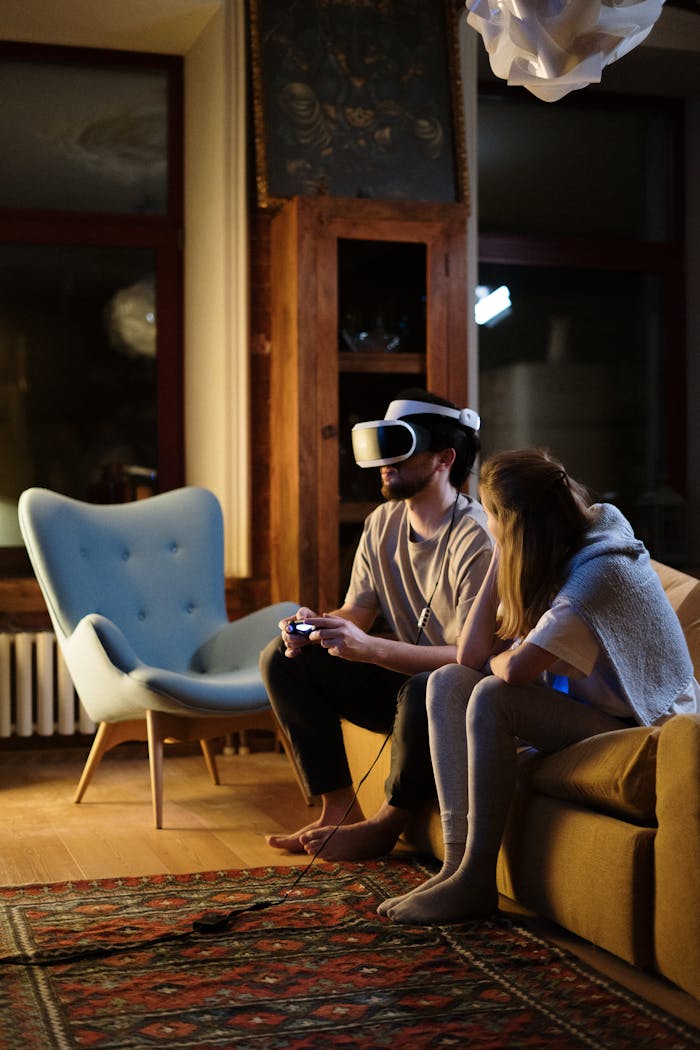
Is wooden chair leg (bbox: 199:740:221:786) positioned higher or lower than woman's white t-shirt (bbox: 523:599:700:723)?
lower

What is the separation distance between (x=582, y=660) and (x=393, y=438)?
39.2 inches

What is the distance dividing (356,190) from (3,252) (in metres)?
1.41

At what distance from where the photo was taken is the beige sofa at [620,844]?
229 centimetres

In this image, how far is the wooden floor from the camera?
3.21m

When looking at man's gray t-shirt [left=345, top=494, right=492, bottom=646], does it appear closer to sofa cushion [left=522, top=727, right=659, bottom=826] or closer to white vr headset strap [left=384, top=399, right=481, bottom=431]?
white vr headset strap [left=384, top=399, right=481, bottom=431]

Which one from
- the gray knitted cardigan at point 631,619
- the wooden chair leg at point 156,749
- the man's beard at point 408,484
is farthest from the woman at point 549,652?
the wooden chair leg at point 156,749

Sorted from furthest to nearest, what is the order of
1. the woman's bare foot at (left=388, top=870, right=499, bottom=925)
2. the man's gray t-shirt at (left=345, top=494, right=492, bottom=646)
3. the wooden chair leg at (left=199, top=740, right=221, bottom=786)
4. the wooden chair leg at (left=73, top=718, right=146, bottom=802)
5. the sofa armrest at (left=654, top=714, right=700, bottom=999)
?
the wooden chair leg at (left=199, top=740, right=221, bottom=786) → the wooden chair leg at (left=73, top=718, right=146, bottom=802) → the man's gray t-shirt at (left=345, top=494, right=492, bottom=646) → the woman's bare foot at (left=388, top=870, right=499, bottom=925) → the sofa armrest at (left=654, top=714, right=700, bottom=999)

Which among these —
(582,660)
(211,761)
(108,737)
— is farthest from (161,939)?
(211,761)

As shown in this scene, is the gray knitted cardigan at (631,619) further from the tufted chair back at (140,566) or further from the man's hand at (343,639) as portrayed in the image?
the tufted chair back at (140,566)

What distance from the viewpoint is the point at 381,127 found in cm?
500

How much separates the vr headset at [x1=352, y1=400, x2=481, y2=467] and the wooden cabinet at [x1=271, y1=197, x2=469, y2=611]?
1255 millimetres

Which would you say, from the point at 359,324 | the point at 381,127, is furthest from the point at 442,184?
the point at 359,324

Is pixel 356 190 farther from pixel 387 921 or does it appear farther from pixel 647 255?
pixel 387 921

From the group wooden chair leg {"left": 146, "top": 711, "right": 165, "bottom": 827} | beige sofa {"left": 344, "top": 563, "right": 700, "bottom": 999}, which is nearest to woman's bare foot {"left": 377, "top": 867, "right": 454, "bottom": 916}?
beige sofa {"left": 344, "top": 563, "right": 700, "bottom": 999}
